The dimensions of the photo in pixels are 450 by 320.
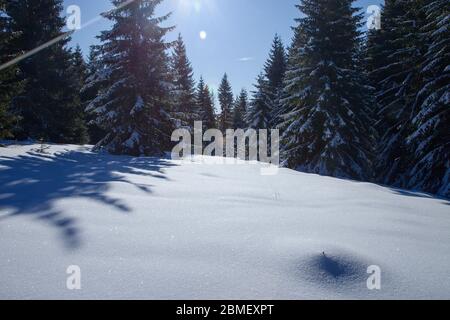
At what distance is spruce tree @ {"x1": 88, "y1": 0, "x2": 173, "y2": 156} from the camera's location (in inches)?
600

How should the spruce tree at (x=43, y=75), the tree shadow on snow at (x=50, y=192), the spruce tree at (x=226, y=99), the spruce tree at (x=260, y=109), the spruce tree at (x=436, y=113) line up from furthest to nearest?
the spruce tree at (x=226, y=99)
the spruce tree at (x=260, y=109)
the spruce tree at (x=43, y=75)
the spruce tree at (x=436, y=113)
the tree shadow on snow at (x=50, y=192)

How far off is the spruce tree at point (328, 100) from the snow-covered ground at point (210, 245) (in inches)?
433

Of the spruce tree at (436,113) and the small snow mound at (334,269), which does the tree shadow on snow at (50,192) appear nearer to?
the small snow mound at (334,269)

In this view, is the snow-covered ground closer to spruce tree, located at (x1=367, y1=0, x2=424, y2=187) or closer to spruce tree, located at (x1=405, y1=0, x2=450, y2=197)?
spruce tree, located at (x1=405, y1=0, x2=450, y2=197)

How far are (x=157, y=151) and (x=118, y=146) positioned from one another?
193 cm

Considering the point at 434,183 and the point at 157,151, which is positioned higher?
the point at 157,151

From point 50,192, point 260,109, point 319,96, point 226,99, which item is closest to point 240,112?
point 226,99

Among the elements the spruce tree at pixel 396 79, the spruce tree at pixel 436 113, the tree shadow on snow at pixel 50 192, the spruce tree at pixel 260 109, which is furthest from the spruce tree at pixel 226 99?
the tree shadow on snow at pixel 50 192

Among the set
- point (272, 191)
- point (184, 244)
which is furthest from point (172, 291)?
point (272, 191)

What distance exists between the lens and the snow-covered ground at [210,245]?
7.03 ft

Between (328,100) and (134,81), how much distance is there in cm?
983

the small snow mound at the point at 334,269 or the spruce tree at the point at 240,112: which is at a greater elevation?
the spruce tree at the point at 240,112
